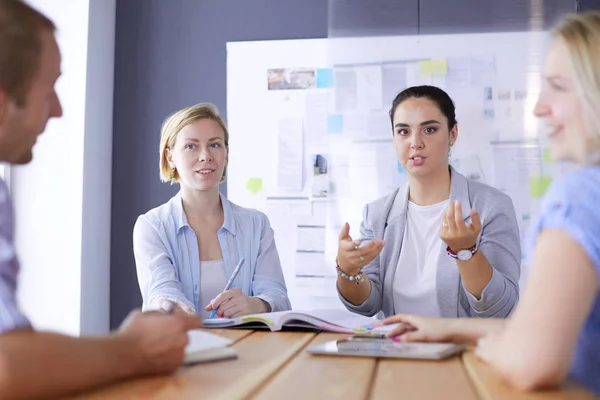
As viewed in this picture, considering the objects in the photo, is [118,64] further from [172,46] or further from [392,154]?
[392,154]

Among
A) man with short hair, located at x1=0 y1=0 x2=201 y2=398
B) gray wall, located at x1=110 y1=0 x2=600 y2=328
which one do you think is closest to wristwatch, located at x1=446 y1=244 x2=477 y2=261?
man with short hair, located at x1=0 y1=0 x2=201 y2=398

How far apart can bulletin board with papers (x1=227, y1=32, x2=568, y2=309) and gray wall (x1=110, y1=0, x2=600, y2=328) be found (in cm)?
10

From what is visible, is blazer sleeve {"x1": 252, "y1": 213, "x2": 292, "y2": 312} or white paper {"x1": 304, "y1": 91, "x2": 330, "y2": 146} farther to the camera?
white paper {"x1": 304, "y1": 91, "x2": 330, "y2": 146}

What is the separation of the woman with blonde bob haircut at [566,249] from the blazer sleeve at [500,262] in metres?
0.76

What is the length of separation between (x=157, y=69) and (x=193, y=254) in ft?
5.47

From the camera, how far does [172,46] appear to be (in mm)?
3449

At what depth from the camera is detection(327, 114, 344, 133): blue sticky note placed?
3160 millimetres

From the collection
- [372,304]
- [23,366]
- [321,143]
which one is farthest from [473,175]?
[23,366]

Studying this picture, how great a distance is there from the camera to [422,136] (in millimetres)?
2137

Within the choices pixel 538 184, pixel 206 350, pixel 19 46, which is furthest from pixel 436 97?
pixel 19 46

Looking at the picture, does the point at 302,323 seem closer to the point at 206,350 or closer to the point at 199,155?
the point at 206,350

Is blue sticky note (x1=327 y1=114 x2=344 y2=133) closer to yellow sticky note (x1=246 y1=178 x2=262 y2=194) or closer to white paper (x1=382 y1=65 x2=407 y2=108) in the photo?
white paper (x1=382 y1=65 x2=407 y2=108)

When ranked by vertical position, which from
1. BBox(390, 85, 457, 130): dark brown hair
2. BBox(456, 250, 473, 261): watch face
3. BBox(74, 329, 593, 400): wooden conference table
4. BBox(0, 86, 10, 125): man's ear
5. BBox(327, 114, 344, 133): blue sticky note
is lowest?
BBox(74, 329, 593, 400): wooden conference table

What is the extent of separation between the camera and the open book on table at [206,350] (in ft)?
3.27
